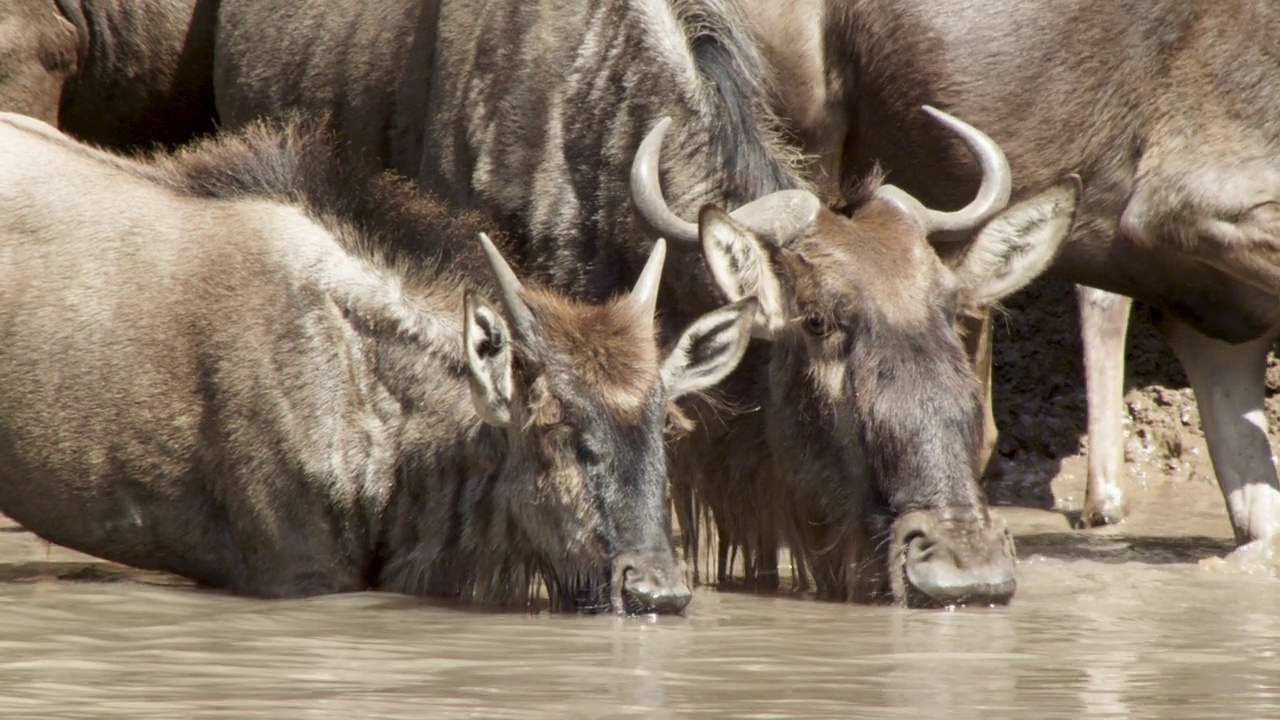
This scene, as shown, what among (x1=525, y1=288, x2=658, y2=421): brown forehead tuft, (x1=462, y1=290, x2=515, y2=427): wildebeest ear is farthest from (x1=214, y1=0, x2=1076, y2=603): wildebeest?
(x1=462, y1=290, x2=515, y2=427): wildebeest ear

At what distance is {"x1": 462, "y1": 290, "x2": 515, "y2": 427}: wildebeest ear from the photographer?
21.4ft

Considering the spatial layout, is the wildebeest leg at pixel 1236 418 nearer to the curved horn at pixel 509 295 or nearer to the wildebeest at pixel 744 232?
the wildebeest at pixel 744 232

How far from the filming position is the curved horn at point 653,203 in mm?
7797

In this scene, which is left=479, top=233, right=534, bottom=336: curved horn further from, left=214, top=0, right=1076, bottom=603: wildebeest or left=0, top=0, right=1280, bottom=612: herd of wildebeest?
left=214, top=0, right=1076, bottom=603: wildebeest

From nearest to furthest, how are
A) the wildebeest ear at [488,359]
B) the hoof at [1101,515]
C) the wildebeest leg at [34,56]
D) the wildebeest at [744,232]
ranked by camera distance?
1. the wildebeest ear at [488,359]
2. the wildebeest at [744,232]
3. the wildebeest leg at [34,56]
4. the hoof at [1101,515]

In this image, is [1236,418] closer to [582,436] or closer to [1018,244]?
[1018,244]

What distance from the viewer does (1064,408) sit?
470 inches

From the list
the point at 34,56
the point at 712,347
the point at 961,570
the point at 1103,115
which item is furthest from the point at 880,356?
the point at 34,56

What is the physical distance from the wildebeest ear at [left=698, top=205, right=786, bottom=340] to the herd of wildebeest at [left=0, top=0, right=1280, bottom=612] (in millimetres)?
14

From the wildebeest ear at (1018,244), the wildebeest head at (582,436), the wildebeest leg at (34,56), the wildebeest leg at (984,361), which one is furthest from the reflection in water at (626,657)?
the wildebeest leg at (34,56)

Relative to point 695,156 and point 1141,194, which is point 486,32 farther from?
point 1141,194

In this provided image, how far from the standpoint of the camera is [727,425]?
314 inches

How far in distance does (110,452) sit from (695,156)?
2365mm

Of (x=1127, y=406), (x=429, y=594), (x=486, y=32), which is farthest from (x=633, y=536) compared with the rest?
(x=1127, y=406)
